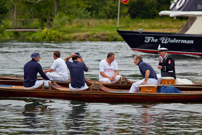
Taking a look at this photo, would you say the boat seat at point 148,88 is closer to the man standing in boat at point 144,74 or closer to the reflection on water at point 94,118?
the man standing in boat at point 144,74

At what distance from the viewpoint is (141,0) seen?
2758 inches

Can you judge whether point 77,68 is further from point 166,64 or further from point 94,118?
point 166,64

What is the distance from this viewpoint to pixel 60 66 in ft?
46.4

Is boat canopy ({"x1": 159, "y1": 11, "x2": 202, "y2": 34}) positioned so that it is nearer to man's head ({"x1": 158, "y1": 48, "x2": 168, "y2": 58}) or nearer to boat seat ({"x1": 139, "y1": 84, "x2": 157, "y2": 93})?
man's head ({"x1": 158, "y1": 48, "x2": 168, "y2": 58})

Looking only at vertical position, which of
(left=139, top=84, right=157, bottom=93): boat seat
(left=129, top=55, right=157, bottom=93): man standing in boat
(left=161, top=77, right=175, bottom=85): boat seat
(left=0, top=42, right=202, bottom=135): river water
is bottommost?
(left=0, top=42, right=202, bottom=135): river water

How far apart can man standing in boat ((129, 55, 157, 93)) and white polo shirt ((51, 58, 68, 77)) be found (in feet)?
8.05

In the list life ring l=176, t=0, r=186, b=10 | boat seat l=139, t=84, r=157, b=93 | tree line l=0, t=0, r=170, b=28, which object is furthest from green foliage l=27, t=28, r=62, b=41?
boat seat l=139, t=84, r=157, b=93

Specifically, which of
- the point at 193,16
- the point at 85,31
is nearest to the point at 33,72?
the point at 193,16

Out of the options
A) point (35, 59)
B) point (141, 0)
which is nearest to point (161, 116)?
point (35, 59)

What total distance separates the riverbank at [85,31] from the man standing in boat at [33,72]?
33.4 m

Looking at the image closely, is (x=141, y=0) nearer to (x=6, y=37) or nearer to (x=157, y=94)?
(x=6, y=37)

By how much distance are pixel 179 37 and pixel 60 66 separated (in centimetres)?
1496

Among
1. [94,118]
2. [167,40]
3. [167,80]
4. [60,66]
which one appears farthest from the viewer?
[167,40]

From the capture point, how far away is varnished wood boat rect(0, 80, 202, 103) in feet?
41.7
